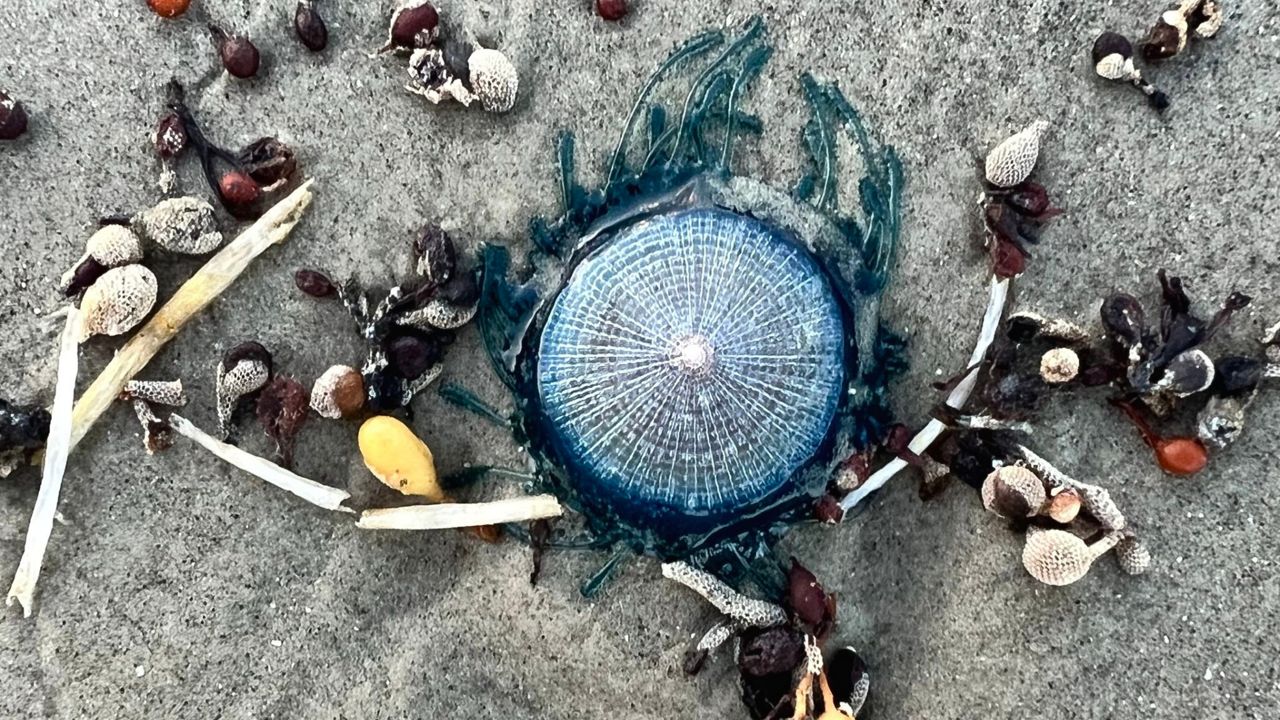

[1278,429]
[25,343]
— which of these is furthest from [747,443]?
[25,343]

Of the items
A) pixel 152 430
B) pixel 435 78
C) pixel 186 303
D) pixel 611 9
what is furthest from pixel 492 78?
pixel 152 430

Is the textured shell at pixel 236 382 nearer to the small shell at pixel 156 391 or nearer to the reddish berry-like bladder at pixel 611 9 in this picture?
the small shell at pixel 156 391

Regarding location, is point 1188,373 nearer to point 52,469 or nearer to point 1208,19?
point 1208,19

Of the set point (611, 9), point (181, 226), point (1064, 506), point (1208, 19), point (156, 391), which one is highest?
point (1208, 19)

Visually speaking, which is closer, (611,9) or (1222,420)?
(1222,420)

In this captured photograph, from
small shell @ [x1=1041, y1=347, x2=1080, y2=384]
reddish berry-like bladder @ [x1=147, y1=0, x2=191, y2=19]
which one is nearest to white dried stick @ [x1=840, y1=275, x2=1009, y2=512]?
small shell @ [x1=1041, y1=347, x2=1080, y2=384]

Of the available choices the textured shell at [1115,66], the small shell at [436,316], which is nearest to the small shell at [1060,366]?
the textured shell at [1115,66]
